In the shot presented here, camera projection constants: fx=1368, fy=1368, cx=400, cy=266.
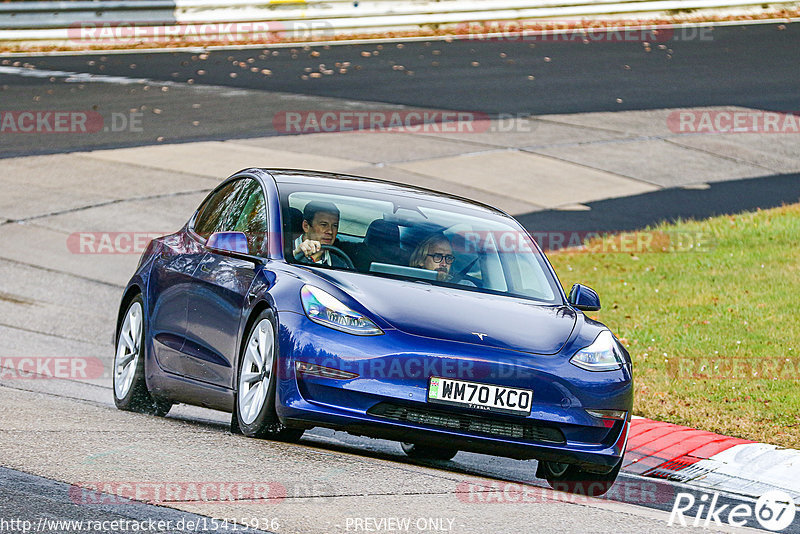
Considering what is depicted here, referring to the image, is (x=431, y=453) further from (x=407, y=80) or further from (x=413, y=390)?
(x=407, y=80)

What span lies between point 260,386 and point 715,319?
6.26 m

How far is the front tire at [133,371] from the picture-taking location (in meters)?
9.20

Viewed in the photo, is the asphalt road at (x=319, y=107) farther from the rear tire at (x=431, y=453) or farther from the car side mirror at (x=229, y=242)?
the car side mirror at (x=229, y=242)

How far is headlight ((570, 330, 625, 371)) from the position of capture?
24.2 feet

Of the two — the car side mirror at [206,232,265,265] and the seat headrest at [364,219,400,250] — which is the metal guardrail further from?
the seat headrest at [364,219,400,250]

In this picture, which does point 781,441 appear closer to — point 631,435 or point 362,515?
point 631,435

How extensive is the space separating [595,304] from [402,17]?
25.7 meters

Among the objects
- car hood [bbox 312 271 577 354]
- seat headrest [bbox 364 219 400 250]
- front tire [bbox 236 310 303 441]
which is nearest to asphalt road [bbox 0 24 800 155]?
seat headrest [bbox 364 219 400 250]

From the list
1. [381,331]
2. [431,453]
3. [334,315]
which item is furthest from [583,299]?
[334,315]

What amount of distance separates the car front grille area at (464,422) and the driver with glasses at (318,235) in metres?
1.23

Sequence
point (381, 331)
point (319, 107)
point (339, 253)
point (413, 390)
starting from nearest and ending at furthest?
point (413, 390), point (381, 331), point (339, 253), point (319, 107)

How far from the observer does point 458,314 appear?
292 inches

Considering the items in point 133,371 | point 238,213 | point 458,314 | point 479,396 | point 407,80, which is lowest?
point 407,80

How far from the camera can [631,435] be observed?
367 inches
